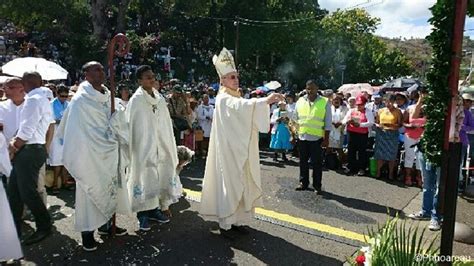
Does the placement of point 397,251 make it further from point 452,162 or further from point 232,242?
point 232,242

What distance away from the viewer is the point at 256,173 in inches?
203

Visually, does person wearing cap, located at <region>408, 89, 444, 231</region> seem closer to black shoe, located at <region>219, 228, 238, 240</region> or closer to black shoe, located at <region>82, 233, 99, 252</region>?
black shoe, located at <region>219, 228, 238, 240</region>

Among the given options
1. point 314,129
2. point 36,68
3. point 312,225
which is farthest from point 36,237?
point 36,68

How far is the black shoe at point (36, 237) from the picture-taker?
481 cm

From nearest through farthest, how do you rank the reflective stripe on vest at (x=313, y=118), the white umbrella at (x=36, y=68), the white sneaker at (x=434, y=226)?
the white sneaker at (x=434, y=226) → the reflective stripe on vest at (x=313, y=118) → the white umbrella at (x=36, y=68)

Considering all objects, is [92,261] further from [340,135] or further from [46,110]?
[340,135]

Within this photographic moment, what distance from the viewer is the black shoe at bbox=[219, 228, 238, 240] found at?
5054 millimetres

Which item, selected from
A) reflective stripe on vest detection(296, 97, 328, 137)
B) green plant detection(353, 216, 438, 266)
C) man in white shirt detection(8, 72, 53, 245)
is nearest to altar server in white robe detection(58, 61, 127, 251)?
man in white shirt detection(8, 72, 53, 245)

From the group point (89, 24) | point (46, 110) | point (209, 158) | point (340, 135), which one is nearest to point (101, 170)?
point (46, 110)

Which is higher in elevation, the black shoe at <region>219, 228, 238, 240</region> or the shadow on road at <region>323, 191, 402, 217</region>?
the black shoe at <region>219, 228, 238, 240</region>

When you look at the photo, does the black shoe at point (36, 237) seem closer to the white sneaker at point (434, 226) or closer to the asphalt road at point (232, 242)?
the asphalt road at point (232, 242)

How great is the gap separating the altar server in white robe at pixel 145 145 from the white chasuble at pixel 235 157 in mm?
733

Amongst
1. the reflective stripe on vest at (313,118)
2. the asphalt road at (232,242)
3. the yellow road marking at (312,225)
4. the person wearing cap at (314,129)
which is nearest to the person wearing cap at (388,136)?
the asphalt road at (232,242)

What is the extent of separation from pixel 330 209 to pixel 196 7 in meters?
23.3
